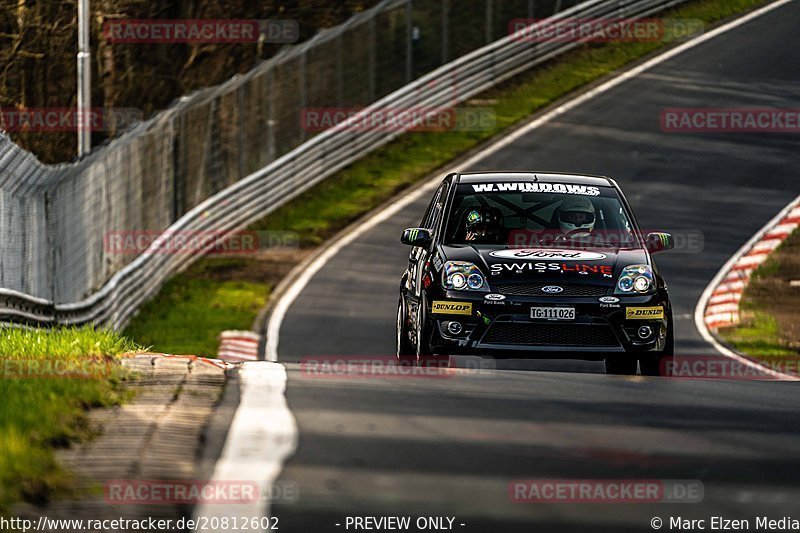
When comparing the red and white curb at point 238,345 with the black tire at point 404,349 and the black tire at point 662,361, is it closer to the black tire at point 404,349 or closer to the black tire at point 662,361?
the black tire at point 404,349

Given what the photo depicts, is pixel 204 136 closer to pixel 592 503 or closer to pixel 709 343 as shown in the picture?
pixel 709 343

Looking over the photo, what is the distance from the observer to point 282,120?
2834 centimetres

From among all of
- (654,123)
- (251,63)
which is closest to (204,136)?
(654,123)

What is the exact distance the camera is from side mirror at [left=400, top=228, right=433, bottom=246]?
1145 centimetres

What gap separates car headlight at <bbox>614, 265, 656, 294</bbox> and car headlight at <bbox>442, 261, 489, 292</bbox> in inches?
39.5

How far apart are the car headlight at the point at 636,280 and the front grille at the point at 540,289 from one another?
16cm

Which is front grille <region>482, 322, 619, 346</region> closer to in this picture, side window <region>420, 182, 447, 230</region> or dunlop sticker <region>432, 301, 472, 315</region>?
dunlop sticker <region>432, 301, 472, 315</region>

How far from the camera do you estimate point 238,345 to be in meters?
19.5

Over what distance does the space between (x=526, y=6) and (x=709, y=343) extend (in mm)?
17846

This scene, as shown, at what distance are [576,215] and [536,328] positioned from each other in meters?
1.54

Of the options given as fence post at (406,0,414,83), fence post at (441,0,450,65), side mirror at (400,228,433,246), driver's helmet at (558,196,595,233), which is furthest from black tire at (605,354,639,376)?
fence post at (441,0,450,65)

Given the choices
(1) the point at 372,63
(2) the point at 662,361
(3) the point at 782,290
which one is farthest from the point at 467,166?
(2) the point at 662,361

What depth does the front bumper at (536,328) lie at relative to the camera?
10.6m

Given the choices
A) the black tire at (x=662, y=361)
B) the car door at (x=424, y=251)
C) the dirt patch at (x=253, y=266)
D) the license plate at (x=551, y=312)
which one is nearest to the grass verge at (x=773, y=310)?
the car door at (x=424, y=251)
